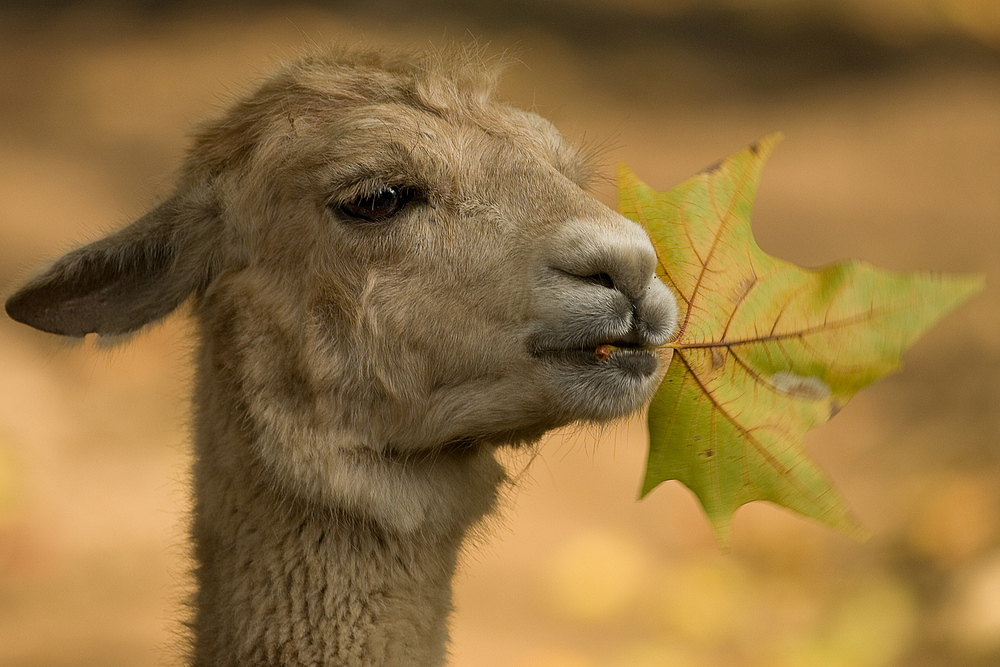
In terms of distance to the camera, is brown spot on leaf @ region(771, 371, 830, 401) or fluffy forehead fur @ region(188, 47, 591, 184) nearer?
brown spot on leaf @ region(771, 371, 830, 401)

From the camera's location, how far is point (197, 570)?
2734mm

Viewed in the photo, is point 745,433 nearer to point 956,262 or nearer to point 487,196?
point 487,196

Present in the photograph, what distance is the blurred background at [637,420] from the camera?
20.4 ft

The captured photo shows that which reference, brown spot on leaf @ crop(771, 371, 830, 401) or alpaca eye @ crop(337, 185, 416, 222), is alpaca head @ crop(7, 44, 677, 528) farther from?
brown spot on leaf @ crop(771, 371, 830, 401)

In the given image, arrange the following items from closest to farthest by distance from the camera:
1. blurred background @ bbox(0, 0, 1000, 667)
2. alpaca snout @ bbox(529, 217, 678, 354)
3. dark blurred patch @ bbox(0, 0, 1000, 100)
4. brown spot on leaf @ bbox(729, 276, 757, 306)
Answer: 1. alpaca snout @ bbox(529, 217, 678, 354)
2. brown spot on leaf @ bbox(729, 276, 757, 306)
3. blurred background @ bbox(0, 0, 1000, 667)
4. dark blurred patch @ bbox(0, 0, 1000, 100)

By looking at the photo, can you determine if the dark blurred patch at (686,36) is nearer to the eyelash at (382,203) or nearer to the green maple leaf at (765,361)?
the eyelash at (382,203)

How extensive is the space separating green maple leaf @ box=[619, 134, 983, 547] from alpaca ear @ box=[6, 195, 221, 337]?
1308 millimetres

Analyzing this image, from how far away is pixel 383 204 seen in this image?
8.27 feet

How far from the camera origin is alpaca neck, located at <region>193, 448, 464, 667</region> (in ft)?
8.19

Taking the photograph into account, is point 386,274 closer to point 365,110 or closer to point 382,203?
point 382,203

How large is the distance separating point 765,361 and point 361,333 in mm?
1025

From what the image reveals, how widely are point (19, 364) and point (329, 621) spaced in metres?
5.52

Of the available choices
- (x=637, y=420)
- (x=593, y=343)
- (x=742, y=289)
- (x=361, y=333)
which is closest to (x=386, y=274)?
(x=361, y=333)

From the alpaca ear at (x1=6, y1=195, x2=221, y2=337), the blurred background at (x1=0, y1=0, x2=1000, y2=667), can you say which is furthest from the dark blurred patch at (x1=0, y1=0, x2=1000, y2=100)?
the alpaca ear at (x1=6, y1=195, x2=221, y2=337)
